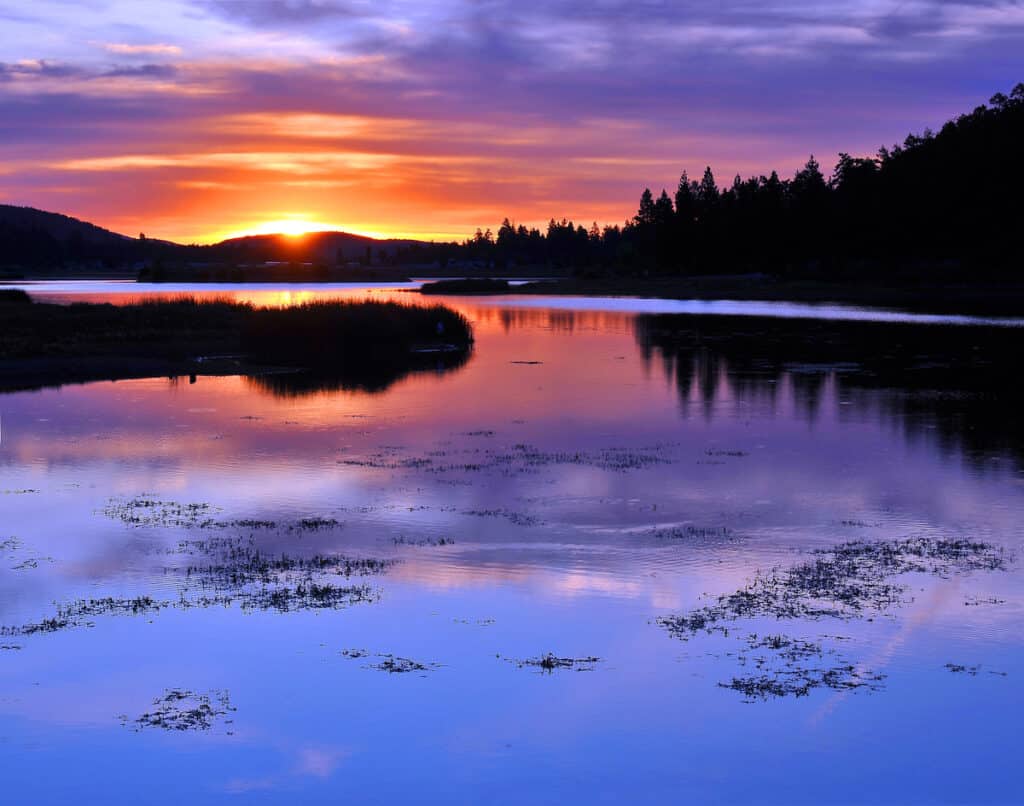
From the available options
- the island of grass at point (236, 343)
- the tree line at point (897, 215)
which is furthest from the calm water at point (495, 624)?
the tree line at point (897, 215)

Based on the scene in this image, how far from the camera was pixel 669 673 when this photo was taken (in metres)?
13.6

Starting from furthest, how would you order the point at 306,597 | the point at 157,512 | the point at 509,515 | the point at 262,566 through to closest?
the point at 157,512 → the point at 509,515 → the point at 262,566 → the point at 306,597

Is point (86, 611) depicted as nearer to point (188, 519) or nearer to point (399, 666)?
point (399, 666)

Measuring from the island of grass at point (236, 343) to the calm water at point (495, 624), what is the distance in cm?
1773

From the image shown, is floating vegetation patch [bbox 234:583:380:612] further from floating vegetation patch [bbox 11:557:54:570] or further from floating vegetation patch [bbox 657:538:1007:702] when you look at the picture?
floating vegetation patch [bbox 657:538:1007:702]

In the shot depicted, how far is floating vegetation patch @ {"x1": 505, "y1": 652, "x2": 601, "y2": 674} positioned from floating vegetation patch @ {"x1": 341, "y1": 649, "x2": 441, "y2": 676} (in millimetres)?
1071

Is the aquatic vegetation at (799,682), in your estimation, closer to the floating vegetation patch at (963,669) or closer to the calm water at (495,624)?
the calm water at (495,624)

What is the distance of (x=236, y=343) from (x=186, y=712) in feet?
169

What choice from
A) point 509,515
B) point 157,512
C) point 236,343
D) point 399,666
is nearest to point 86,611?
point 399,666

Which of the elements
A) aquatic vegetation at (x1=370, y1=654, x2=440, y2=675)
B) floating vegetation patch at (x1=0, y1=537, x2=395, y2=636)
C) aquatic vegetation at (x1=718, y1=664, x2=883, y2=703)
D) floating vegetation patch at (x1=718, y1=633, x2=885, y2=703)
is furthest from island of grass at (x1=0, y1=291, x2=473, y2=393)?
aquatic vegetation at (x1=718, y1=664, x2=883, y2=703)

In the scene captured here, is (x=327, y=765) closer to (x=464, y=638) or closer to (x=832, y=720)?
(x=464, y=638)

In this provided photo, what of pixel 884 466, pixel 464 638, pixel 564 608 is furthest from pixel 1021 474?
pixel 464 638

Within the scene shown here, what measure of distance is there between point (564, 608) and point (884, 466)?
14.4m

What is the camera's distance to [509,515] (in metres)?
22.0
